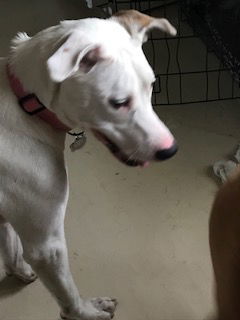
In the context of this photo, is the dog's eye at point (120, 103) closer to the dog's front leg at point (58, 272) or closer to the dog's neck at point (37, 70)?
the dog's neck at point (37, 70)

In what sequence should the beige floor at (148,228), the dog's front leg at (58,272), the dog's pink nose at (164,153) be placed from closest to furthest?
the dog's pink nose at (164,153)
the dog's front leg at (58,272)
the beige floor at (148,228)

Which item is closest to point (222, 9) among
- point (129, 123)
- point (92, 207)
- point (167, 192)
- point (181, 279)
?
point (167, 192)

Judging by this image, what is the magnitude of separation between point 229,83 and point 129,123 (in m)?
1.31

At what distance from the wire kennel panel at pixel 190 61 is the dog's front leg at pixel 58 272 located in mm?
1003

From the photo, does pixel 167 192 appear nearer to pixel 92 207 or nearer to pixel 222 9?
pixel 92 207

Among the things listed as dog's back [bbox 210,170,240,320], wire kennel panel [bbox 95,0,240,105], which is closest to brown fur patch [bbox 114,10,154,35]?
dog's back [bbox 210,170,240,320]

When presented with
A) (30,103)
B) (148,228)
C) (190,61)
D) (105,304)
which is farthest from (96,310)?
(190,61)

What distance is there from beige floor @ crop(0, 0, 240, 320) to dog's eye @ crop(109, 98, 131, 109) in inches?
28.7

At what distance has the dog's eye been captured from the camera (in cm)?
104

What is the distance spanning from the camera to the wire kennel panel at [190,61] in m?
2.22

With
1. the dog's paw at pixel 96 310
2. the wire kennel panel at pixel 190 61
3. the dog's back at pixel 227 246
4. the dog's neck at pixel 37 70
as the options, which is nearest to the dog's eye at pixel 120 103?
the dog's neck at pixel 37 70

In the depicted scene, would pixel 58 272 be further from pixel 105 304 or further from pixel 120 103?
pixel 120 103

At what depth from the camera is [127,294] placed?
1599 millimetres

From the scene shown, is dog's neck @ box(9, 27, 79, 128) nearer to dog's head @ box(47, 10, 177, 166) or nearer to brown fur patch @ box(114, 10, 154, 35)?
dog's head @ box(47, 10, 177, 166)
